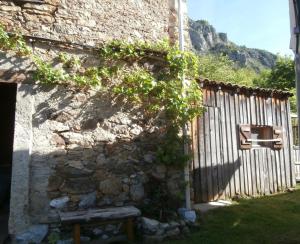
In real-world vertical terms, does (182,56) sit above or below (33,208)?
above

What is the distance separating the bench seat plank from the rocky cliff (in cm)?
6649

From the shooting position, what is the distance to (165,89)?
5.42 meters

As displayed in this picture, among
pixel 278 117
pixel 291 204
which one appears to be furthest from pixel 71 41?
pixel 278 117

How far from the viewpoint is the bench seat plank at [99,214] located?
4.16 m

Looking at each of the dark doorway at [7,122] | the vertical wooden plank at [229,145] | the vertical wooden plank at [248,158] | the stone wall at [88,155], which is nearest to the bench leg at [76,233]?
the stone wall at [88,155]

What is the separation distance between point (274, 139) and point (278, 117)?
687 mm

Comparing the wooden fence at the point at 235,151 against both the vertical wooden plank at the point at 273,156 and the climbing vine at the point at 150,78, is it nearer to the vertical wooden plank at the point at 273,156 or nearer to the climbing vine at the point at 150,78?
the vertical wooden plank at the point at 273,156

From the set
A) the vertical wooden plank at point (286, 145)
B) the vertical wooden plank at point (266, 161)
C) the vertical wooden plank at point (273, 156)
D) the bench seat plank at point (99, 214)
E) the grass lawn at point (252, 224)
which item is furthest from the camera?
the vertical wooden plank at point (286, 145)

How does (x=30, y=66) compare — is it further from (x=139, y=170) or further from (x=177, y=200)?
(x=177, y=200)

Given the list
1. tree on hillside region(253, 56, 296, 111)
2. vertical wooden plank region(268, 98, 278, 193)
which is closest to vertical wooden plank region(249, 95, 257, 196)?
vertical wooden plank region(268, 98, 278, 193)

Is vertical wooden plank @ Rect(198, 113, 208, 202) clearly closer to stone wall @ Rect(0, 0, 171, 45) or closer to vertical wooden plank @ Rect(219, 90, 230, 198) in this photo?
vertical wooden plank @ Rect(219, 90, 230, 198)

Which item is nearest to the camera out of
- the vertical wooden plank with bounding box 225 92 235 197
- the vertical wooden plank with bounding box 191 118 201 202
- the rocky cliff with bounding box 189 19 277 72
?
the vertical wooden plank with bounding box 191 118 201 202

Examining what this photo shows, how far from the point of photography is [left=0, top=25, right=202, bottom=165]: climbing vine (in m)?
4.91

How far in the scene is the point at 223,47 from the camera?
239ft
